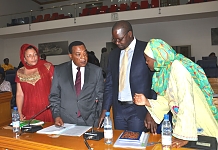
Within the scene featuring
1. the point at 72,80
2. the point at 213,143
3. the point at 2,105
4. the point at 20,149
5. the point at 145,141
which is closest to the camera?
the point at 213,143

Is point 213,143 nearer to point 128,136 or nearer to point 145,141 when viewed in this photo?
point 145,141

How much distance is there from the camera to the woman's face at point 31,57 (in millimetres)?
2361

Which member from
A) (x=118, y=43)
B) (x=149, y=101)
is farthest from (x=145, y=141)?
(x=118, y=43)

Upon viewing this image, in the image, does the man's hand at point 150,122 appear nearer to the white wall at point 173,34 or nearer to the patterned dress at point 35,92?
the patterned dress at point 35,92

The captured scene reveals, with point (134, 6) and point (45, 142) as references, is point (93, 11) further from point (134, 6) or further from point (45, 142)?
point (45, 142)

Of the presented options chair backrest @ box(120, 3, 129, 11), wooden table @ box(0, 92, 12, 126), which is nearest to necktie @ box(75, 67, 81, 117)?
wooden table @ box(0, 92, 12, 126)

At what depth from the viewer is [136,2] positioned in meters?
9.07

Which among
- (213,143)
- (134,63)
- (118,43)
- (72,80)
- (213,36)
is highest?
(213,36)

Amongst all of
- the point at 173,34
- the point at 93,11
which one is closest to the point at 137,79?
the point at 173,34

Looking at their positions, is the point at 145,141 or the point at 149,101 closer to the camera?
the point at 145,141

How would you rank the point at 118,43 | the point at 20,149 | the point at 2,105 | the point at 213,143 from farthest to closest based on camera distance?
the point at 2,105 → the point at 118,43 → the point at 20,149 → the point at 213,143

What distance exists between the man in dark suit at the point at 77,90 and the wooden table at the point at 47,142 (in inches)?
14.0

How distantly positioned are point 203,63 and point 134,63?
561cm

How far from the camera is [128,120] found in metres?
1.89
